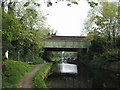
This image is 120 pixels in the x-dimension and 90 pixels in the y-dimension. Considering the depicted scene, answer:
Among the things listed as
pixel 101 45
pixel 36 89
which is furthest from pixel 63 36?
pixel 36 89

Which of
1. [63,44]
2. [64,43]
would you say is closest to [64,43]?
[64,43]

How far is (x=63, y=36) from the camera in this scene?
80375 millimetres

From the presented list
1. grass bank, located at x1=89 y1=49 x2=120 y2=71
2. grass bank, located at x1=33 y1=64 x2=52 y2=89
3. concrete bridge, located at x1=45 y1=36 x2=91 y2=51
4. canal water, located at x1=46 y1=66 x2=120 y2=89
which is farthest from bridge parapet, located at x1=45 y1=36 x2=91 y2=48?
grass bank, located at x1=33 y1=64 x2=52 y2=89

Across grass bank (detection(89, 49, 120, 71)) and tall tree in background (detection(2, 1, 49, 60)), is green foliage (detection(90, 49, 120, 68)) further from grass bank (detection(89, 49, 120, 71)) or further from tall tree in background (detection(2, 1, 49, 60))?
tall tree in background (detection(2, 1, 49, 60))

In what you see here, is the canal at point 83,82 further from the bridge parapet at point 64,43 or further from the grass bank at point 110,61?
the bridge parapet at point 64,43

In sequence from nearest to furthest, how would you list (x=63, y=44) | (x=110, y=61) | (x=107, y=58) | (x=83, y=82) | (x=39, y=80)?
(x=39, y=80) → (x=83, y=82) → (x=110, y=61) → (x=107, y=58) → (x=63, y=44)

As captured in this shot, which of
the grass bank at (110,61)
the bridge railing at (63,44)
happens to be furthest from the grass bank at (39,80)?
the bridge railing at (63,44)

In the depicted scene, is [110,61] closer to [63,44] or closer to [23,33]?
[23,33]

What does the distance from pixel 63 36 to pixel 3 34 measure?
53.7 m

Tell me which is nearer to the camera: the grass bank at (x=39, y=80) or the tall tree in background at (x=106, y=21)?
the grass bank at (x=39, y=80)

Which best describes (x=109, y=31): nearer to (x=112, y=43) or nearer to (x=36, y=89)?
(x=112, y=43)

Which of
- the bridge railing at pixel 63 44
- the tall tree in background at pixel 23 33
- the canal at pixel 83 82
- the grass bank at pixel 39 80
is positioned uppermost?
the tall tree in background at pixel 23 33

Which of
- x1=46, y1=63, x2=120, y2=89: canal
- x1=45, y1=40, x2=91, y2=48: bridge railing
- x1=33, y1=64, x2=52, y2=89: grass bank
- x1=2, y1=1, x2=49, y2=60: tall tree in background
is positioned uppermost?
x1=2, y1=1, x2=49, y2=60: tall tree in background

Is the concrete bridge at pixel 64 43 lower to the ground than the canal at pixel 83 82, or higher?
higher
